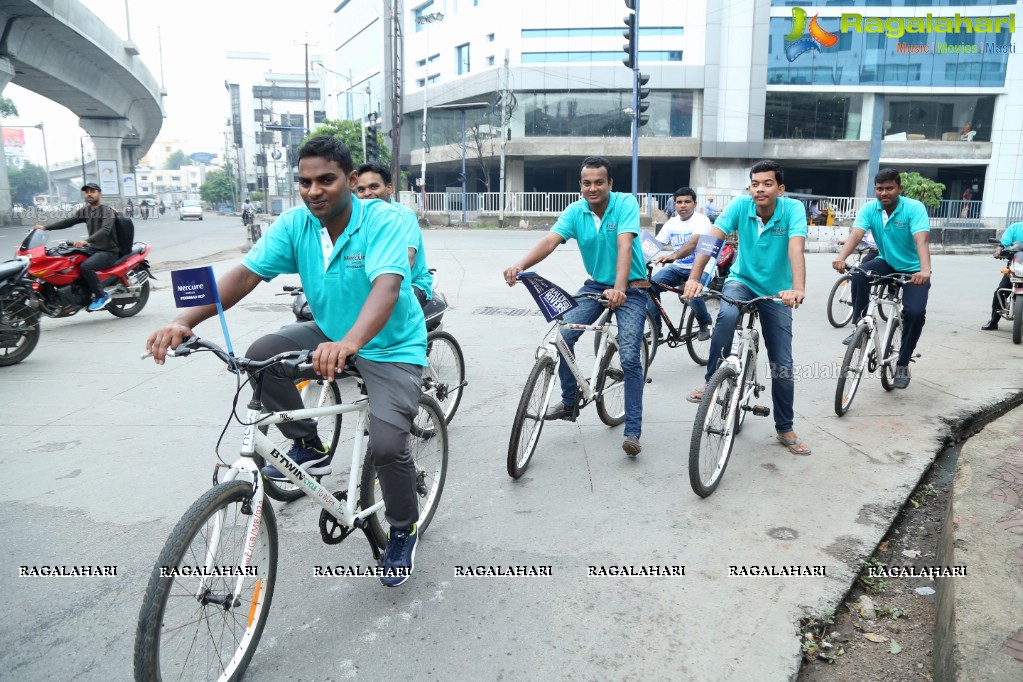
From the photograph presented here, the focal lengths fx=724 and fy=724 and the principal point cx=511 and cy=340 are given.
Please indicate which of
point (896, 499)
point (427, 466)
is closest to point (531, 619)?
point (427, 466)

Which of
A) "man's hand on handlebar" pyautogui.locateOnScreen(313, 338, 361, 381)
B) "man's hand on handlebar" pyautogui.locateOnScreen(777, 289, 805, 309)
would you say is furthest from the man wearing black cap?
"man's hand on handlebar" pyautogui.locateOnScreen(777, 289, 805, 309)

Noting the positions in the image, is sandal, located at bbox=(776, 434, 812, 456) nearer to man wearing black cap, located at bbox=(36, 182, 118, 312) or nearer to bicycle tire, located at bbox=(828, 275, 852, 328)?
bicycle tire, located at bbox=(828, 275, 852, 328)

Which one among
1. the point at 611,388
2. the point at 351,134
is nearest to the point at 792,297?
the point at 611,388

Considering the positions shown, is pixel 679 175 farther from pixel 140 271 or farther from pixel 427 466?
pixel 427 466

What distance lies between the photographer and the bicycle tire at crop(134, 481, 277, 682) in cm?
222

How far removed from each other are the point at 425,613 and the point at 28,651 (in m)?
1.52

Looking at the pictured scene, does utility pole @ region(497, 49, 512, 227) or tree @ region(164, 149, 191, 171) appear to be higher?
tree @ region(164, 149, 191, 171)

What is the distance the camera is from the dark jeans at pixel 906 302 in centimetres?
627

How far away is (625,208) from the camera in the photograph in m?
4.90

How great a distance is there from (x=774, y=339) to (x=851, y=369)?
4.15 feet

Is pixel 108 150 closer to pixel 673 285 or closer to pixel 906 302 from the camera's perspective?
pixel 673 285

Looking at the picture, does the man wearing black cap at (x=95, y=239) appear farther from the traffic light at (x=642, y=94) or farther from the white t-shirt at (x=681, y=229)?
the traffic light at (x=642, y=94)

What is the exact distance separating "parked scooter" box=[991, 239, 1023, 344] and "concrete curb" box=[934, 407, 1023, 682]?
4.90 meters

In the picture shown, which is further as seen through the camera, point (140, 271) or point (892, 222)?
point (140, 271)
